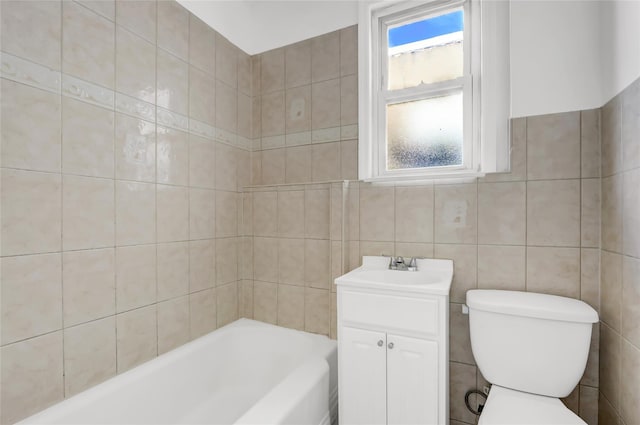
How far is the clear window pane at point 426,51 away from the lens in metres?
1.82

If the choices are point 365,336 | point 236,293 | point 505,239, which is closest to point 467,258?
point 505,239

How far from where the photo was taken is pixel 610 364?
1357mm

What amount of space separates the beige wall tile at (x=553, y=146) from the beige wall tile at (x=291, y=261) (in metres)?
1.38

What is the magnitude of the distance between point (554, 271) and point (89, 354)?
2.18m

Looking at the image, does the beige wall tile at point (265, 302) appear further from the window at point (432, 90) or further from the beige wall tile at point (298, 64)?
the beige wall tile at point (298, 64)

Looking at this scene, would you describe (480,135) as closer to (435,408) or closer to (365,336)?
(365,336)

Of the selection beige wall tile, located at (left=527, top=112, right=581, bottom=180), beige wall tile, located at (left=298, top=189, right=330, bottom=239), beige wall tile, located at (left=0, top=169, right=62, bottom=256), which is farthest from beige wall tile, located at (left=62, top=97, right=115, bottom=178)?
beige wall tile, located at (left=527, top=112, right=581, bottom=180)

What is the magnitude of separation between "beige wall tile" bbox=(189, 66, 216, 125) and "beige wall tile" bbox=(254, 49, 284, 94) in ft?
1.37

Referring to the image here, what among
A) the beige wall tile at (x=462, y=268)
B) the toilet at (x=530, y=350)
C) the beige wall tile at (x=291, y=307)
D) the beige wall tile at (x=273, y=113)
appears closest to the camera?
the toilet at (x=530, y=350)

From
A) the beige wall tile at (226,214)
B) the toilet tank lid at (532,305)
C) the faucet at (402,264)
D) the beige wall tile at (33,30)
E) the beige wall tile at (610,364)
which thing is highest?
the beige wall tile at (33,30)

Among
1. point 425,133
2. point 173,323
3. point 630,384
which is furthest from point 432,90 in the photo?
point 173,323

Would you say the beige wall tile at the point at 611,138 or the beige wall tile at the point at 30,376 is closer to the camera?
the beige wall tile at the point at 30,376

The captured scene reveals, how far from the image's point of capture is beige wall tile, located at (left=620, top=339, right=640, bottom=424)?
1125mm

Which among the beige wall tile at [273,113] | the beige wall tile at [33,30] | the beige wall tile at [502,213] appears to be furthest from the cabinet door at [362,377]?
the beige wall tile at [33,30]
